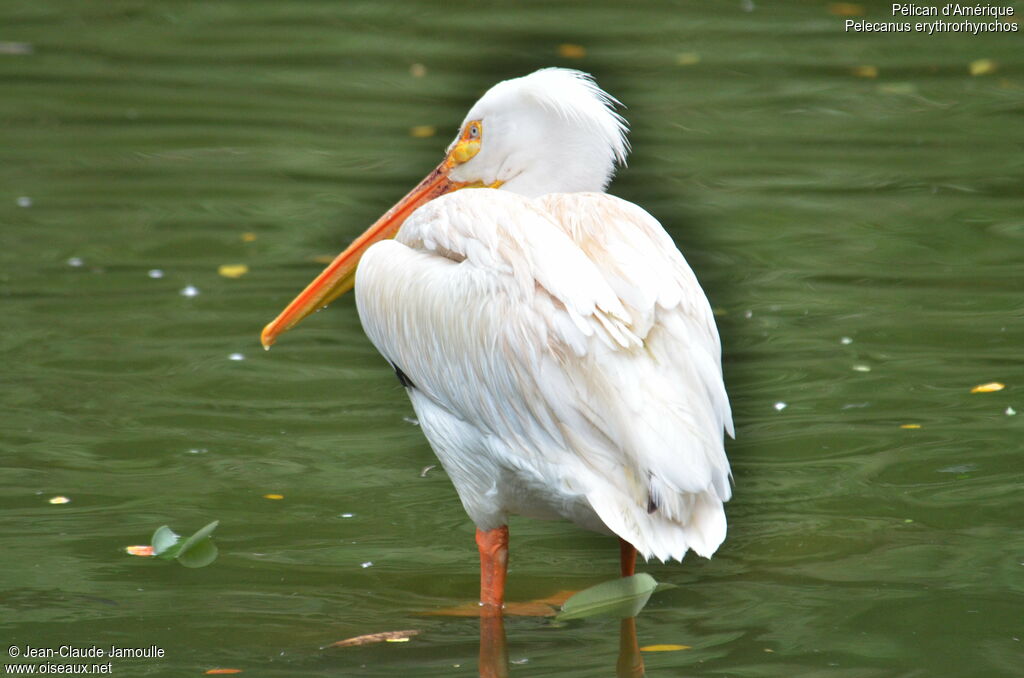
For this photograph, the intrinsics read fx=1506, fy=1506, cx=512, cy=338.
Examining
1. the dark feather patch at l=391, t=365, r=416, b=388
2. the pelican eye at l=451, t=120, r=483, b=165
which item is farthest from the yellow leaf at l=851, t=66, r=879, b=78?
the dark feather patch at l=391, t=365, r=416, b=388

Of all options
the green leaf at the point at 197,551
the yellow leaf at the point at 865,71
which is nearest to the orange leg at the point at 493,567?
the green leaf at the point at 197,551

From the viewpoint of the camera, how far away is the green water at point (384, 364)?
11.7 feet

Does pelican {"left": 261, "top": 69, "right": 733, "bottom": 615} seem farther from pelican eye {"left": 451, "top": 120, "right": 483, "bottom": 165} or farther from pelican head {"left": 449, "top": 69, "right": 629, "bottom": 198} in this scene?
pelican eye {"left": 451, "top": 120, "right": 483, "bottom": 165}

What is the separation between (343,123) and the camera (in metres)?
7.87

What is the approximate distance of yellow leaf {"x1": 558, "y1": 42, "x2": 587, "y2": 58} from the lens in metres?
8.46

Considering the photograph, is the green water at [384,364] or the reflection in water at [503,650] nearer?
the reflection in water at [503,650]

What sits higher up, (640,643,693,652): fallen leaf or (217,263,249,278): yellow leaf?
(217,263,249,278): yellow leaf

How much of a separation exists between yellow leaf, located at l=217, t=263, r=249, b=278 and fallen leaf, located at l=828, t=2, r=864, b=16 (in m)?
4.90

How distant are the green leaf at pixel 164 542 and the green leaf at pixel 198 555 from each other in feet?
0.10

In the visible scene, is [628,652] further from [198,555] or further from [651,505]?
[198,555]

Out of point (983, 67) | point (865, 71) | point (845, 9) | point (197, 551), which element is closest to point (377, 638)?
point (197, 551)

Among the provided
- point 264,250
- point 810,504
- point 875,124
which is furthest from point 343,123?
point 810,504

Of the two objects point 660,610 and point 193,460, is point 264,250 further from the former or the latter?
point 660,610

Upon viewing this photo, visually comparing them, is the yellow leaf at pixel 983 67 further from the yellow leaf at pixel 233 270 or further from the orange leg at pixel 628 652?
the orange leg at pixel 628 652
